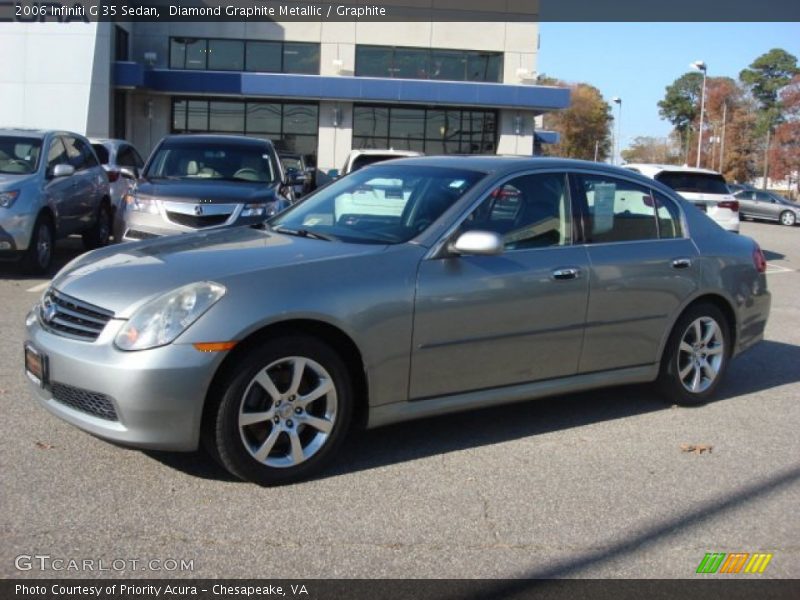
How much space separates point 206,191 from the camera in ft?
33.0

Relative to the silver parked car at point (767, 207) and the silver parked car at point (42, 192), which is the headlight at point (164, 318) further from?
the silver parked car at point (767, 207)

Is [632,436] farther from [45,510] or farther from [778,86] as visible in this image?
[778,86]

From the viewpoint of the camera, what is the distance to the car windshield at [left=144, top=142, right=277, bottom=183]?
1098cm

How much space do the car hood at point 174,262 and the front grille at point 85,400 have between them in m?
0.41

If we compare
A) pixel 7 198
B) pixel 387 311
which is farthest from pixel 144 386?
pixel 7 198

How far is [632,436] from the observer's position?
219 inches

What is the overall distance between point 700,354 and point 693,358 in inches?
3.1

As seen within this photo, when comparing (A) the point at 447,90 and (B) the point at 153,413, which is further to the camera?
(A) the point at 447,90

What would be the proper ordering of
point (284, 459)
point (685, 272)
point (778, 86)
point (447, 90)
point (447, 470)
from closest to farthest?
point (284, 459)
point (447, 470)
point (685, 272)
point (447, 90)
point (778, 86)

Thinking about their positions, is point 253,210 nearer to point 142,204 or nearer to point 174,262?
point 142,204

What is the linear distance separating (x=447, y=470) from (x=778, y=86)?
86.6 m

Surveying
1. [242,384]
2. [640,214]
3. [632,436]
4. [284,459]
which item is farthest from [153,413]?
[640,214]

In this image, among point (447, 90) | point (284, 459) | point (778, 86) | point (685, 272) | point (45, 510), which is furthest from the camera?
point (778, 86)

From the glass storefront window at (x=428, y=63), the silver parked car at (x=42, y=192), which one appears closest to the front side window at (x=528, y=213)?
the silver parked car at (x=42, y=192)
